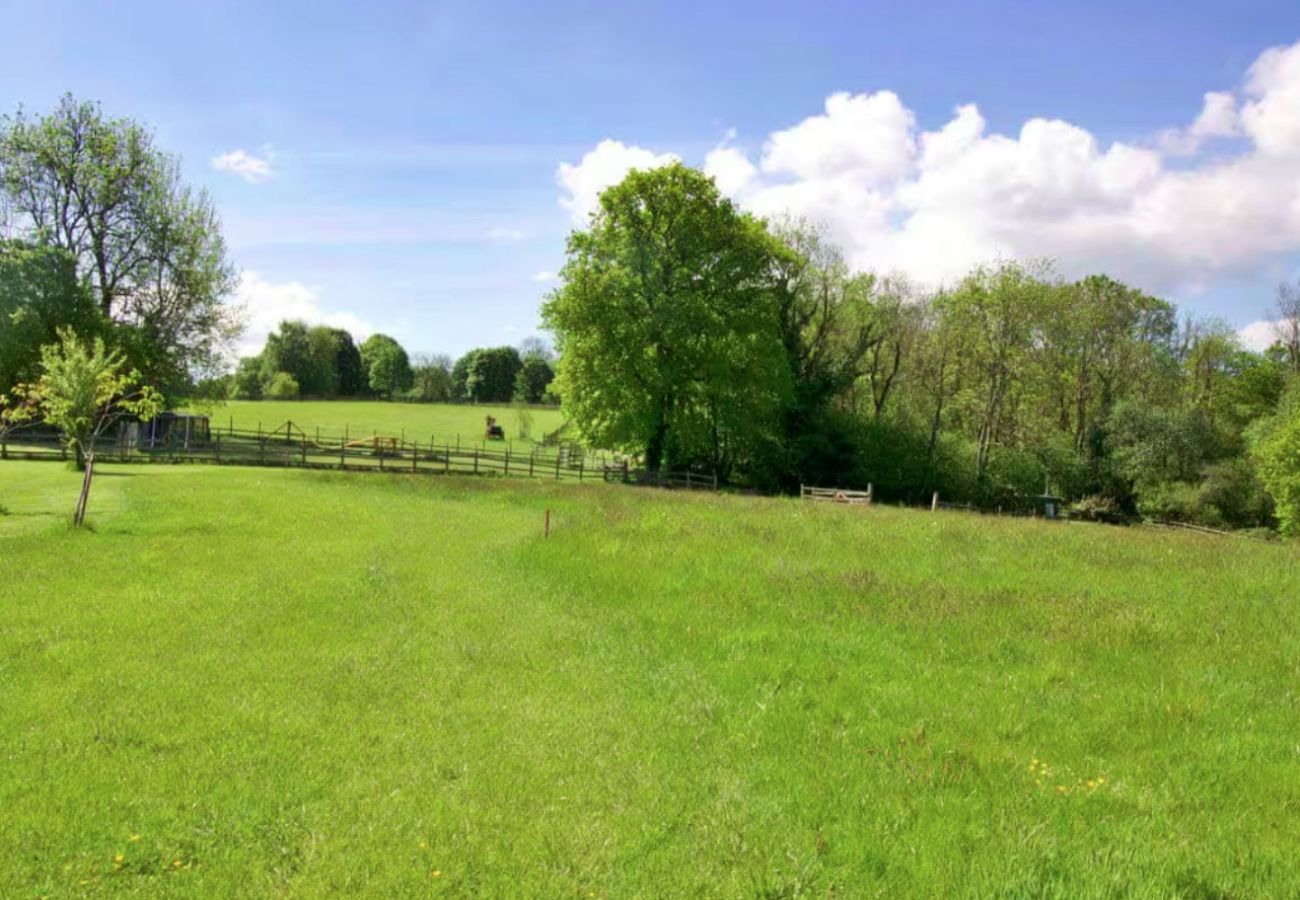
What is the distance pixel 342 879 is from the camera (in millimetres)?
5055

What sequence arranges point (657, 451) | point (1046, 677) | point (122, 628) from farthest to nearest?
1. point (657, 451)
2. point (122, 628)
3. point (1046, 677)

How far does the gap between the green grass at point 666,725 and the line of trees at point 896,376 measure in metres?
24.4

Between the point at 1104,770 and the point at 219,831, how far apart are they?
726 centimetres

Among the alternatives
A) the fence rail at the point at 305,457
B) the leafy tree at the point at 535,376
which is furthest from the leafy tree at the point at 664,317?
the leafy tree at the point at 535,376

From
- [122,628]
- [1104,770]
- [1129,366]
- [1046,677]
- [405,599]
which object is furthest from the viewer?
[1129,366]

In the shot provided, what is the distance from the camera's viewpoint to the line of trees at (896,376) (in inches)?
1502

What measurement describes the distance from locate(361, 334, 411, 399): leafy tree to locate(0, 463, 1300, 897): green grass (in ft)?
367

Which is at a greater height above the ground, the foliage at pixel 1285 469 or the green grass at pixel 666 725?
the foliage at pixel 1285 469

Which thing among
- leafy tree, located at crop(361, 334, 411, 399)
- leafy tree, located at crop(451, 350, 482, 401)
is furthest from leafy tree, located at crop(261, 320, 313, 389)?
leafy tree, located at crop(451, 350, 482, 401)

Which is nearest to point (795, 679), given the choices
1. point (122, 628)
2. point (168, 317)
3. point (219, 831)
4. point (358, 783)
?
point (358, 783)

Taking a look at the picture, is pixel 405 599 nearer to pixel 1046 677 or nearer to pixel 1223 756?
pixel 1046 677

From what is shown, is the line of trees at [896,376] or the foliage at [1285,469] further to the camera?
the line of trees at [896,376]

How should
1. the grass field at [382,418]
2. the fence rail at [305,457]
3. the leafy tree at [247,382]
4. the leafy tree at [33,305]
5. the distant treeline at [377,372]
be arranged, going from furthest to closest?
the distant treeline at [377,372] < the leafy tree at [247,382] < the grass field at [382,418] < the leafy tree at [33,305] < the fence rail at [305,457]

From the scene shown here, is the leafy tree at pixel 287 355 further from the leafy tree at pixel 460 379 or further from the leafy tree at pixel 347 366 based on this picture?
the leafy tree at pixel 460 379
